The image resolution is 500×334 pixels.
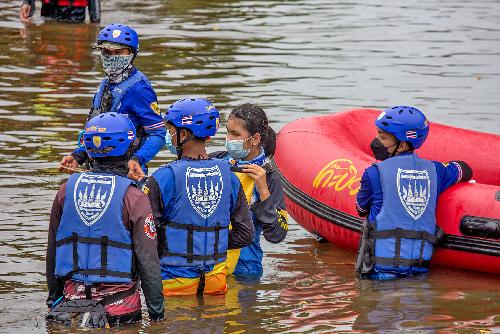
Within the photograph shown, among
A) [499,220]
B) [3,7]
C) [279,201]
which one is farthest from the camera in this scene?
[3,7]

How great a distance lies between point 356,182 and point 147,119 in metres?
1.80

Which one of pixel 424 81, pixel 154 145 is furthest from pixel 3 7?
pixel 154 145

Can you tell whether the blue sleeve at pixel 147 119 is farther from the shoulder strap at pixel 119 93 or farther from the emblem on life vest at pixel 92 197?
the emblem on life vest at pixel 92 197

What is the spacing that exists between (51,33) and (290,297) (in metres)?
14.1

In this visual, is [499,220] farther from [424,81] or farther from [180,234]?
[424,81]

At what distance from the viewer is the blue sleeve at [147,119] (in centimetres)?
886

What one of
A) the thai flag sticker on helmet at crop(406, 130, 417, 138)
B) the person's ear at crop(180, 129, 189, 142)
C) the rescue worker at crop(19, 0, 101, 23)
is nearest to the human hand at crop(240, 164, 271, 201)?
the person's ear at crop(180, 129, 189, 142)

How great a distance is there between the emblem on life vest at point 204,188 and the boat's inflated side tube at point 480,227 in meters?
2.26

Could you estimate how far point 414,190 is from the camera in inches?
343

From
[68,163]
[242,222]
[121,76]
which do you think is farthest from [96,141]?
[121,76]

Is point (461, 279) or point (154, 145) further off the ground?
point (154, 145)

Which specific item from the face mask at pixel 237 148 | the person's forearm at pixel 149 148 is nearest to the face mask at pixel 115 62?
the person's forearm at pixel 149 148

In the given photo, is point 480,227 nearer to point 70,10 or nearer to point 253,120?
point 253,120

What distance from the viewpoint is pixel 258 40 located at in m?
21.5
